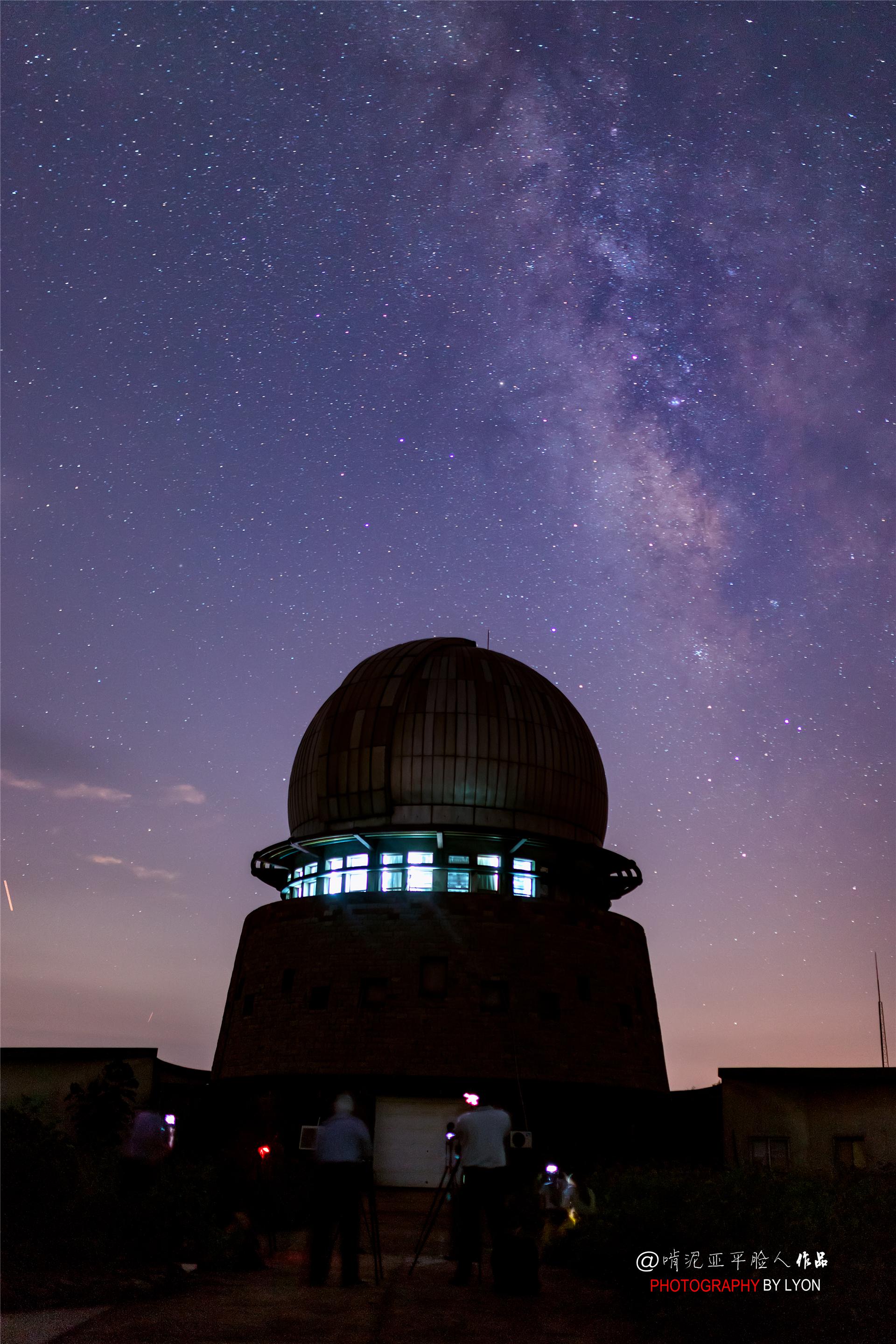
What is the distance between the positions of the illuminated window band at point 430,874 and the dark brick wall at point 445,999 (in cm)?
100

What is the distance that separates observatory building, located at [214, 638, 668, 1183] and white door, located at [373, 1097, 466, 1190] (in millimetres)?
126

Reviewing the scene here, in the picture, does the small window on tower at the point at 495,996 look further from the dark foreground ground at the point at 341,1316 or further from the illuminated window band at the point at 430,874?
the dark foreground ground at the point at 341,1316

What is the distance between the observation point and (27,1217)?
1088cm

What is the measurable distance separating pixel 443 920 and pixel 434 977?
1.45 m

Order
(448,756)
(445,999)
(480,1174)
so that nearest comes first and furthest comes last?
1. (480,1174)
2. (445,999)
3. (448,756)

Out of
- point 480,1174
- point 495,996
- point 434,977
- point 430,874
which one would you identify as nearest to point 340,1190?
point 480,1174

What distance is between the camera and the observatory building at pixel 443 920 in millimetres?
26969

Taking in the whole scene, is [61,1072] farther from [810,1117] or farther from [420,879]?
[810,1117]

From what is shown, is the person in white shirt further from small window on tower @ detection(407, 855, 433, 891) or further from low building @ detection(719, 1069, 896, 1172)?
small window on tower @ detection(407, 855, 433, 891)

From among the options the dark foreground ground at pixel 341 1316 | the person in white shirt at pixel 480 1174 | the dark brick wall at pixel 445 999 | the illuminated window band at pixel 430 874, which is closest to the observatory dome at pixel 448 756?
the illuminated window band at pixel 430 874

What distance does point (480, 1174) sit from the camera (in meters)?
10.1

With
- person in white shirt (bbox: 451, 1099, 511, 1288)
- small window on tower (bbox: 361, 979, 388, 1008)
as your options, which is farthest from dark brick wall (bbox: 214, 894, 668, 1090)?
person in white shirt (bbox: 451, 1099, 511, 1288)

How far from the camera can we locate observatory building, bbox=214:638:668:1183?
1062 inches

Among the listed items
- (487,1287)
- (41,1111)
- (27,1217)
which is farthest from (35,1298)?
(41,1111)
